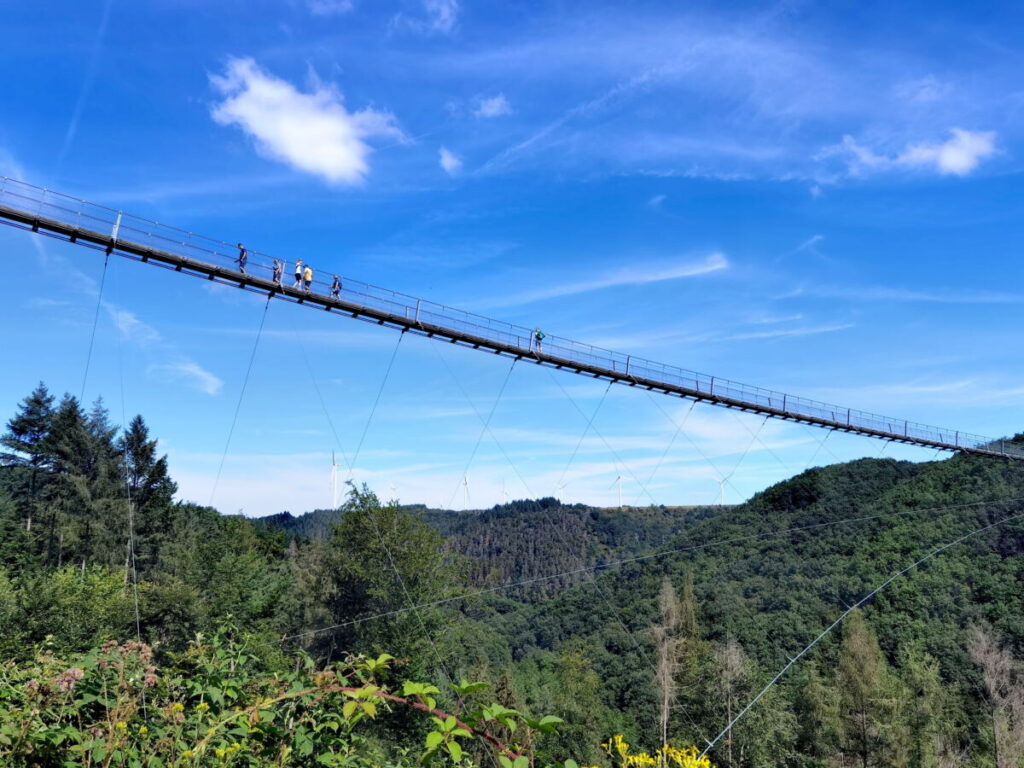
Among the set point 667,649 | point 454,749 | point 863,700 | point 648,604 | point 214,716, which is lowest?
point 863,700

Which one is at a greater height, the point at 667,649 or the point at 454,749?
the point at 454,749

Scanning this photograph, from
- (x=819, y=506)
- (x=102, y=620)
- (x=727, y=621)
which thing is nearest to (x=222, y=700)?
(x=102, y=620)

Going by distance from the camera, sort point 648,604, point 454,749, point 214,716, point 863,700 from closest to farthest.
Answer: point 454,749, point 214,716, point 863,700, point 648,604

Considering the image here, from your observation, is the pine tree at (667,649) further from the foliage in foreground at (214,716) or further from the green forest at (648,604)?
the foliage in foreground at (214,716)

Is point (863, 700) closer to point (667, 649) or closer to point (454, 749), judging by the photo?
point (667, 649)

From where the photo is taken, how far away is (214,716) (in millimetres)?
3094

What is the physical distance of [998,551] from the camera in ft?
187

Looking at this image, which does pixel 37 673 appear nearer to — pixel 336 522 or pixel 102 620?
pixel 102 620

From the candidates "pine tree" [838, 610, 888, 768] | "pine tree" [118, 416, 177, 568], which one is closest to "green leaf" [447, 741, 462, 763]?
"pine tree" [838, 610, 888, 768]

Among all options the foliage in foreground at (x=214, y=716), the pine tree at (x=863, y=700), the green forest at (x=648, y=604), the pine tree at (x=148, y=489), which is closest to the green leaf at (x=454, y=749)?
the foliage in foreground at (x=214, y=716)

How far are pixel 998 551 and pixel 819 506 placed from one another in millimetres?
25067

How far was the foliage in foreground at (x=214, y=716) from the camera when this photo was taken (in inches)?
104

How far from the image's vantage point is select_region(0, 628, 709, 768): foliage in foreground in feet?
8.65

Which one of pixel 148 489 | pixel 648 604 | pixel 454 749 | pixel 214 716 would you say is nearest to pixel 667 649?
pixel 648 604
